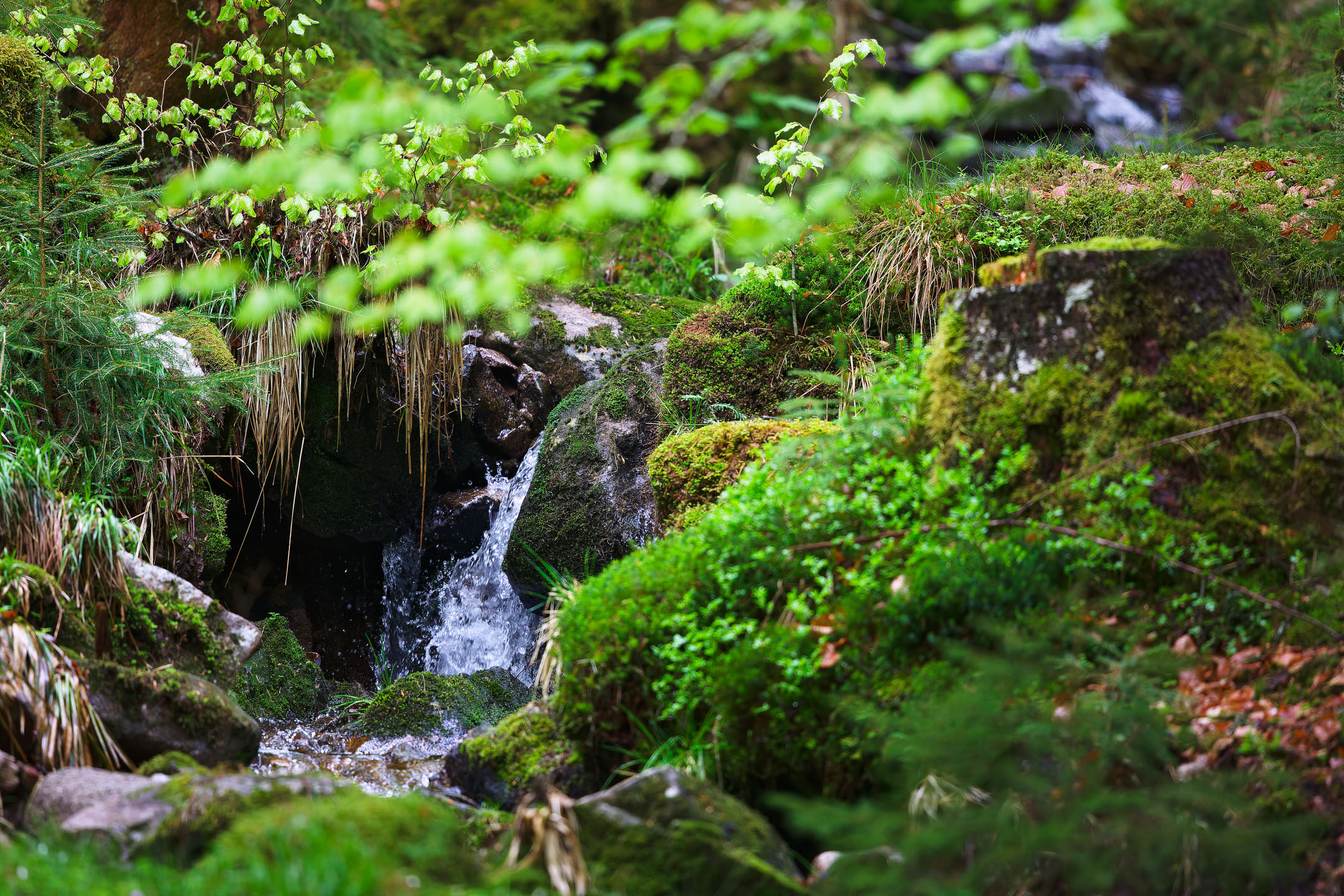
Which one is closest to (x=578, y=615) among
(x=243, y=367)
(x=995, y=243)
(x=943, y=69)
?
(x=243, y=367)

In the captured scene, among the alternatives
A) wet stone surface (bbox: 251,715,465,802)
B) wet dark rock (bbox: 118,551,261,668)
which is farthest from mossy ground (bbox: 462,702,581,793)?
wet dark rock (bbox: 118,551,261,668)

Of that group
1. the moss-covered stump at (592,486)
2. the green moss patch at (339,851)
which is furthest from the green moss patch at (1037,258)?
the green moss patch at (339,851)

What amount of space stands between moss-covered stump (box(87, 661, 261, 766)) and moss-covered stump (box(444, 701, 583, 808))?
101 cm

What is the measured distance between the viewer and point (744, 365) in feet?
20.4

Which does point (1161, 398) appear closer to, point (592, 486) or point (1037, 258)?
point (1037, 258)

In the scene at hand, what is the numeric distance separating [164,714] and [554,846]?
2.18 meters

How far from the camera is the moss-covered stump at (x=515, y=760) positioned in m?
3.83

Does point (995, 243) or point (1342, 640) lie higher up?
point (995, 243)

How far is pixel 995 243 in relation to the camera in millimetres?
6027

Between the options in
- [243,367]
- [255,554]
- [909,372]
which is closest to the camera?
[909,372]

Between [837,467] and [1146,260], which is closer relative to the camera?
[1146,260]

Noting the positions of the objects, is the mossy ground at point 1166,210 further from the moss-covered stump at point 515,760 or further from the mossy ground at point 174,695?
the mossy ground at point 174,695

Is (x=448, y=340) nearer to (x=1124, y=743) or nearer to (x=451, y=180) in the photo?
(x=451, y=180)

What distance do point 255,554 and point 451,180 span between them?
3059 mm
